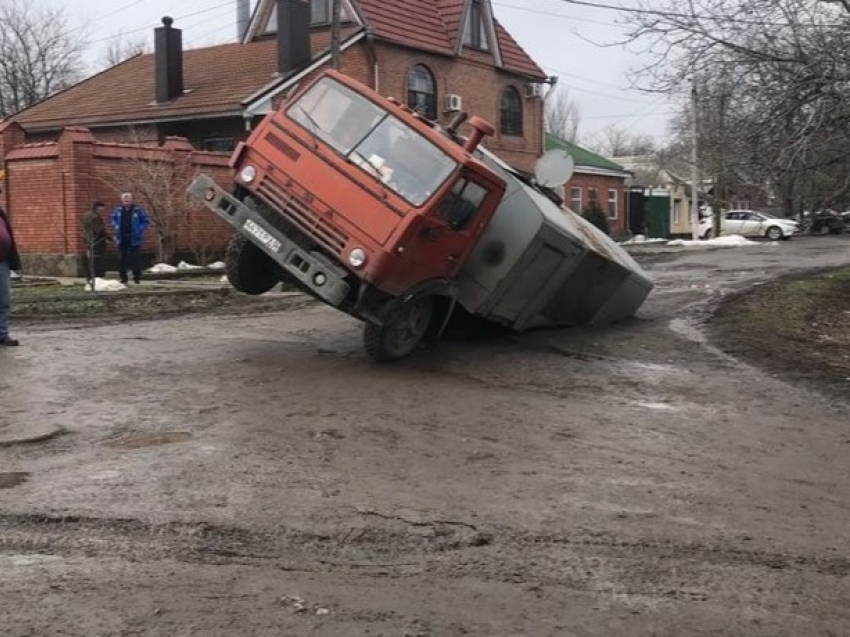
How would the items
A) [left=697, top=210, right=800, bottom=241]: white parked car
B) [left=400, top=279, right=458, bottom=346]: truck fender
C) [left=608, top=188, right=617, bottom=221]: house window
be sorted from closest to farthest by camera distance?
[left=400, top=279, right=458, bottom=346]: truck fender < [left=697, top=210, right=800, bottom=241]: white parked car < [left=608, top=188, right=617, bottom=221]: house window

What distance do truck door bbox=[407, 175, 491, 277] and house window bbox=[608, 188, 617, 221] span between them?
118ft

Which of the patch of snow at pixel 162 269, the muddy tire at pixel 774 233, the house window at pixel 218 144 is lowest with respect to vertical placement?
the patch of snow at pixel 162 269

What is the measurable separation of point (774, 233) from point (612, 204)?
751 centimetres

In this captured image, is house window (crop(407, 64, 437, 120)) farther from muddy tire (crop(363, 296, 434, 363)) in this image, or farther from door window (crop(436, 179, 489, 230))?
door window (crop(436, 179, 489, 230))

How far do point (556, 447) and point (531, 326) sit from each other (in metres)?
4.93

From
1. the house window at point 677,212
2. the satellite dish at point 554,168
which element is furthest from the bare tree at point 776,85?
the house window at point 677,212

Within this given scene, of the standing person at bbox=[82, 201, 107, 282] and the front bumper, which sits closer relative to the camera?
the front bumper

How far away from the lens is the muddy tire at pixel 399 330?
31.5 ft

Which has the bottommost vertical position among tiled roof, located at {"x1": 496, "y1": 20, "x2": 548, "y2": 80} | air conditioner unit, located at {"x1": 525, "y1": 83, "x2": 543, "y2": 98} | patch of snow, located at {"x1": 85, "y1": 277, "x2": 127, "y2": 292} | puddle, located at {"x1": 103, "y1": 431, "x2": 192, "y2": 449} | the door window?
puddle, located at {"x1": 103, "y1": 431, "x2": 192, "y2": 449}

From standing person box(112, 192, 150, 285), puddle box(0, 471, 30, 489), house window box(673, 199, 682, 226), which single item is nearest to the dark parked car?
house window box(673, 199, 682, 226)

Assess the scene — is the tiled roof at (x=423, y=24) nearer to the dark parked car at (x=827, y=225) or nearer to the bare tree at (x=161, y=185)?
the bare tree at (x=161, y=185)

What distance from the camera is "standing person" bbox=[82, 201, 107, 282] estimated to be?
17.2m

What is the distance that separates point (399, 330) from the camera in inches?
390

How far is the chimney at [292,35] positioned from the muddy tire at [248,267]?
51.1 feet
